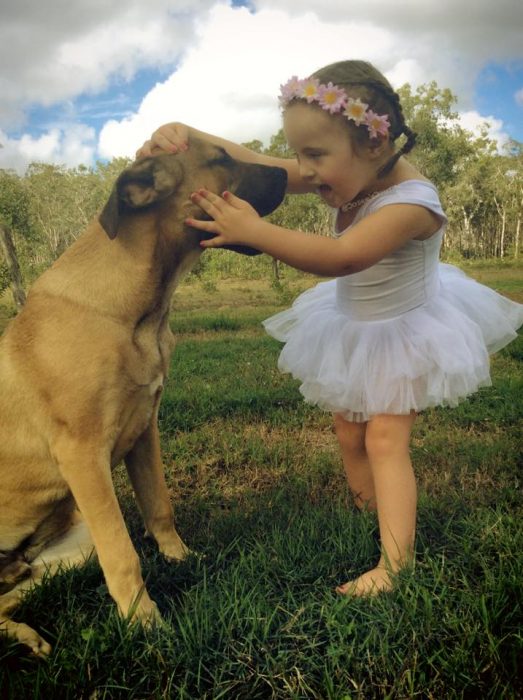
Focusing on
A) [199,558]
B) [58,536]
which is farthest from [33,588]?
[199,558]

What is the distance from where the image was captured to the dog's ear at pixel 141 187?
238 cm

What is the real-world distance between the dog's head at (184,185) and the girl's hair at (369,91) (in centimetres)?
46

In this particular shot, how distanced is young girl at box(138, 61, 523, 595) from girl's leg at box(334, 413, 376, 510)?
2cm

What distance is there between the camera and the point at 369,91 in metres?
2.55

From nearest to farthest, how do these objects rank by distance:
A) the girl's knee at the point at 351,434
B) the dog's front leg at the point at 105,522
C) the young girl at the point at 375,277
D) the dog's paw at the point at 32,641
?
the dog's paw at the point at 32,641, the dog's front leg at the point at 105,522, the young girl at the point at 375,277, the girl's knee at the point at 351,434

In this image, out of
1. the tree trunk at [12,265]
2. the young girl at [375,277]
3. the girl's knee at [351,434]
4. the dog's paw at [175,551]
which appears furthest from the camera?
the tree trunk at [12,265]

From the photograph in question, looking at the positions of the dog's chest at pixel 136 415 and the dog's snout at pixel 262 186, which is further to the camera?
the dog's snout at pixel 262 186

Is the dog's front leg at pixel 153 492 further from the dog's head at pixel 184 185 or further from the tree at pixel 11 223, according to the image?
the tree at pixel 11 223

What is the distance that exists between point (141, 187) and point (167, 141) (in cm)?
35

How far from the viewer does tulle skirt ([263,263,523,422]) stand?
8.61 ft

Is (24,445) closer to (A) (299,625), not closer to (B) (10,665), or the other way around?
(B) (10,665)

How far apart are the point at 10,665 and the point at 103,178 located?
53.9 m

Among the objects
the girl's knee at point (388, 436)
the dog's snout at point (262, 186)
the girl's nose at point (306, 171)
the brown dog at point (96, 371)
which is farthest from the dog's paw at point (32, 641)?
the girl's nose at point (306, 171)

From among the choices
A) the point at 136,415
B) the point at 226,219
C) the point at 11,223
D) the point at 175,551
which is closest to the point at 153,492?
the point at 175,551
